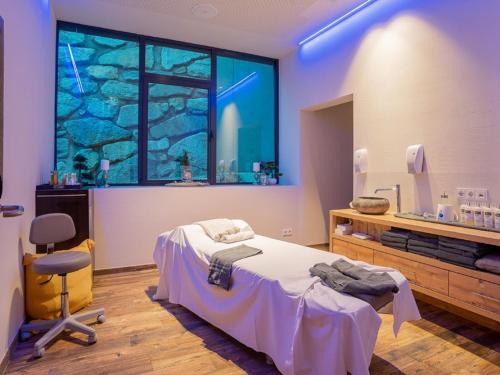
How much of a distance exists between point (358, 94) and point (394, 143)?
0.75 meters

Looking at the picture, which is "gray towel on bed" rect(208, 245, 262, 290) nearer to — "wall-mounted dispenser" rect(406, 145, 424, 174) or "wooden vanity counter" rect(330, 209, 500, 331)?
"wooden vanity counter" rect(330, 209, 500, 331)

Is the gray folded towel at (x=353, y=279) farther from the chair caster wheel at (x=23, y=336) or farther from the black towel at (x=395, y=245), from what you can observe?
the chair caster wheel at (x=23, y=336)

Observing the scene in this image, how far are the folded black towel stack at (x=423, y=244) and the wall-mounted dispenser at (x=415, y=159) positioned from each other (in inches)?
23.7

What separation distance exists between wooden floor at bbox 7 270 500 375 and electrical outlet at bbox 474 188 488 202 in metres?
0.94

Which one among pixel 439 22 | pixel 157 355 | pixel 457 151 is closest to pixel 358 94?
pixel 439 22

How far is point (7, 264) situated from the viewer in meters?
1.97

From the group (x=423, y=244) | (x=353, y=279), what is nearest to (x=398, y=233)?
(x=423, y=244)

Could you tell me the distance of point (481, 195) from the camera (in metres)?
2.43

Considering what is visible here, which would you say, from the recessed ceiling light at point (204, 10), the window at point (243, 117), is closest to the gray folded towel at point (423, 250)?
the window at point (243, 117)

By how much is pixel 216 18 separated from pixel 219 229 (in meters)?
2.47

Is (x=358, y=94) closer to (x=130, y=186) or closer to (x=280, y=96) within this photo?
(x=280, y=96)

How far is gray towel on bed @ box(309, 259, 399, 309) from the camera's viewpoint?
5.41ft

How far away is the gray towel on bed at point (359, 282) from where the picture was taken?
165 centimetres

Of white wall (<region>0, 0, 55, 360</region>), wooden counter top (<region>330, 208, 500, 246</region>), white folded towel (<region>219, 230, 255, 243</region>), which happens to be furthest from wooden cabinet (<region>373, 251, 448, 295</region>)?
white wall (<region>0, 0, 55, 360</region>)
